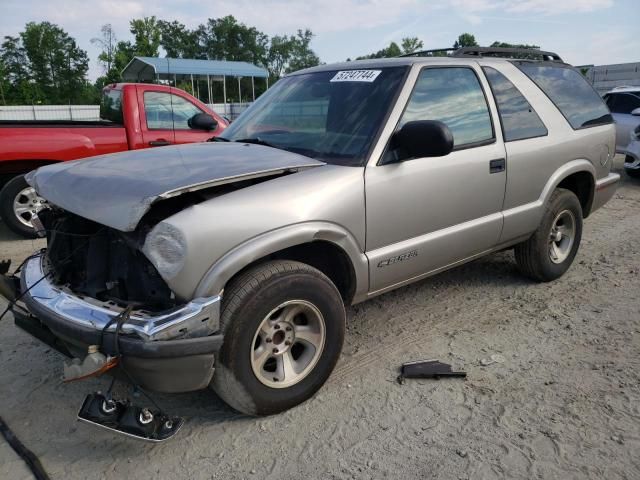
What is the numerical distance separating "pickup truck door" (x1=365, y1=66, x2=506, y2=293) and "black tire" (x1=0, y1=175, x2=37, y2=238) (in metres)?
4.66

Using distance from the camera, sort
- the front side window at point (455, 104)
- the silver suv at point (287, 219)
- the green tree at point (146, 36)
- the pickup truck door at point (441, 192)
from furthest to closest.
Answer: the green tree at point (146, 36), the front side window at point (455, 104), the pickup truck door at point (441, 192), the silver suv at point (287, 219)

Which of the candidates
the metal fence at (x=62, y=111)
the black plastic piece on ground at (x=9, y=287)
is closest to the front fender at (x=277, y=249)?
the black plastic piece on ground at (x=9, y=287)

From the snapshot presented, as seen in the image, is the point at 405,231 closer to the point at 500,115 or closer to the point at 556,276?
the point at 500,115

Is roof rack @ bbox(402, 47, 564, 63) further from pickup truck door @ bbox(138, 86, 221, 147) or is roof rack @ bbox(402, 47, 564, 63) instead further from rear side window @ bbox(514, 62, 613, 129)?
pickup truck door @ bbox(138, 86, 221, 147)

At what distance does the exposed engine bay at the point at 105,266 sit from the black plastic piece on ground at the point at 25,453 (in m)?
0.80

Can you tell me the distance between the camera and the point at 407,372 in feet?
10.4

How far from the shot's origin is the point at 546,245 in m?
4.41

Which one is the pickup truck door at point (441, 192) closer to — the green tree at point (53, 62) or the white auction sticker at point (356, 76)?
the white auction sticker at point (356, 76)

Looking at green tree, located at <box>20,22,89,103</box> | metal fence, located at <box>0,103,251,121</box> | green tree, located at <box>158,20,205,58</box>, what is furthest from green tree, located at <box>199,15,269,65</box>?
metal fence, located at <box>0,103,251,121</box>

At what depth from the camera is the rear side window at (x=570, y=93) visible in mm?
4383

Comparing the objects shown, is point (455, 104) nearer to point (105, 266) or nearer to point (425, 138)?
point (425, 138)

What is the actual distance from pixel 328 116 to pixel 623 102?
996 centimetres

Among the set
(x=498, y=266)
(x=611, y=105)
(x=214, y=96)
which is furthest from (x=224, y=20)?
(x=498, y=266)

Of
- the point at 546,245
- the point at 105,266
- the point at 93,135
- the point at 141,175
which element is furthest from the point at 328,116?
the point at 93,135
